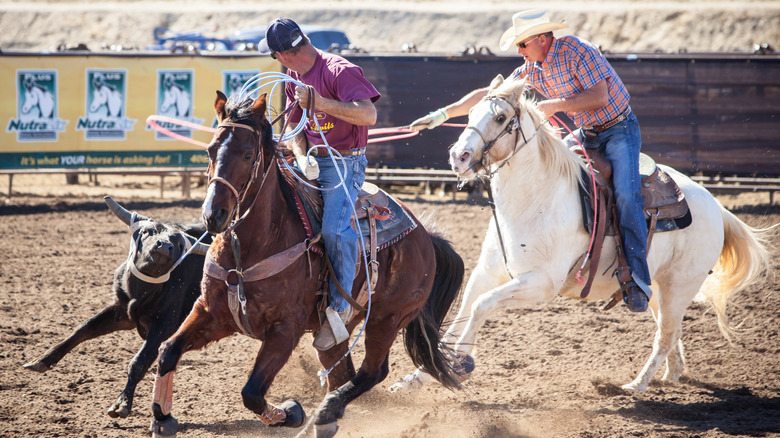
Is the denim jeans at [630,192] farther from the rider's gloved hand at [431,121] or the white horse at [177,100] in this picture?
the white horse at [177,100]

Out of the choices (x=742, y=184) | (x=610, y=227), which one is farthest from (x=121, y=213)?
(x=742, y=184)

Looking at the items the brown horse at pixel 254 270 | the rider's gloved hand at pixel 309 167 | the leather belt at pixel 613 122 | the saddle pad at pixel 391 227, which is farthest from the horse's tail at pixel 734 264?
the rider's gloved hand at pixel 309 167

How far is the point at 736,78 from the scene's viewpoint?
38.4 ft

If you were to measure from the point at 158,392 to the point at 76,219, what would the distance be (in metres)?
8.52

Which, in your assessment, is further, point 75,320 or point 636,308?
point 75,320

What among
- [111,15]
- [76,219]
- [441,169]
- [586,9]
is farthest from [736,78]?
[111,15]

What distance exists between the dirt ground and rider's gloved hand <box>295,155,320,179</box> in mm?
1656

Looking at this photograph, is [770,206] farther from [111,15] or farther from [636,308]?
[111,15]

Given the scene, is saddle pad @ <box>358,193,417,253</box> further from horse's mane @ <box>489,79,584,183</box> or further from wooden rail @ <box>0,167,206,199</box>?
wooden rail @ <box>0,167,206,199</box>

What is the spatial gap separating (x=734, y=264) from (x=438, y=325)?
110 inches

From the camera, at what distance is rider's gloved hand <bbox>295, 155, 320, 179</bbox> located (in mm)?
3715

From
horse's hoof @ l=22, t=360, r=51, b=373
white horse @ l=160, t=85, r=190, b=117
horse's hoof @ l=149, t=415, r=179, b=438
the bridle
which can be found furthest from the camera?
white horse @ l=160, t=85, r=190, b=117

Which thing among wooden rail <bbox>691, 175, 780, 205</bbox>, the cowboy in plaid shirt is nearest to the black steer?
the cowboy in plaid shirt

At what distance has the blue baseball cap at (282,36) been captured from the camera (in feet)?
12.5
